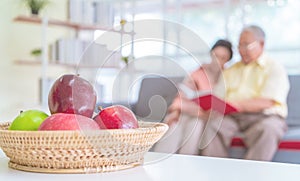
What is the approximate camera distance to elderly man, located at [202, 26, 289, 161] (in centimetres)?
207

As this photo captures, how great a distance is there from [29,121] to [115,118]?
0.13 meters

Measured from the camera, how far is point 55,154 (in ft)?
1.82

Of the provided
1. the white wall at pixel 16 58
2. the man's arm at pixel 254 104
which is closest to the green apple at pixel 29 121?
the man's arm at pixel 254 104

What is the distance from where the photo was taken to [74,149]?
552mm

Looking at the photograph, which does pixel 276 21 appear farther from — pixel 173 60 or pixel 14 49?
pixel 173 60

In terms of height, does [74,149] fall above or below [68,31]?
below

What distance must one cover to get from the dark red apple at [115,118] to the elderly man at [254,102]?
1396mm

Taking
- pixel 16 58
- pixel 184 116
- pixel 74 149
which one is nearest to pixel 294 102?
pixel 184 116

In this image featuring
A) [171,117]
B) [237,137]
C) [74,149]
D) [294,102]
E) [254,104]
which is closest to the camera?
[74,149]

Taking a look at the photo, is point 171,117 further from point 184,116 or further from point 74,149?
point 74,149

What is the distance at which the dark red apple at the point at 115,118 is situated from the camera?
23.6 inches

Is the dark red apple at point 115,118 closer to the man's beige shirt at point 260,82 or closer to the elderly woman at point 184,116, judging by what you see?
the elderly woman at point 184,116

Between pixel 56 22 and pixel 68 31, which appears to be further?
pixel 68 31

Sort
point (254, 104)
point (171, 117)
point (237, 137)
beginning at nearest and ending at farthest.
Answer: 1. point (171, 117)
2. point (237, 137)
3. point (254, 104)
